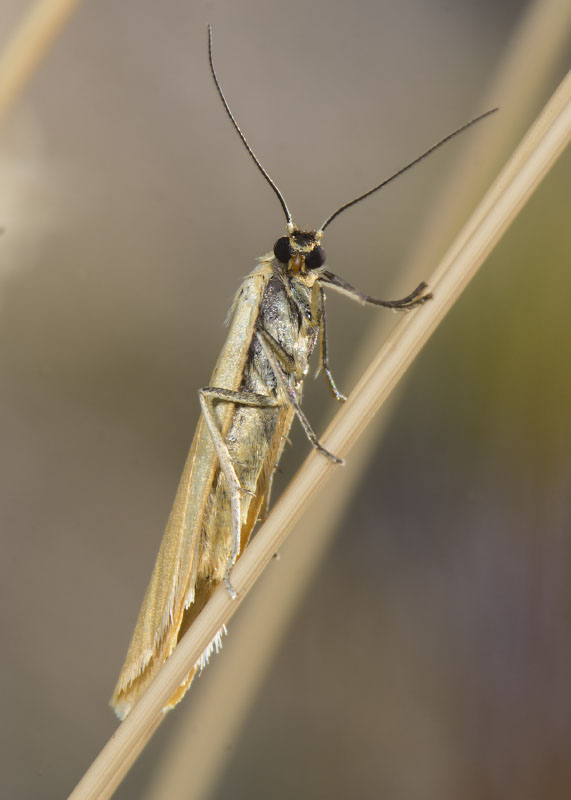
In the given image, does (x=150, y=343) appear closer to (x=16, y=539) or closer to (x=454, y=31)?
(x=16, y=539)

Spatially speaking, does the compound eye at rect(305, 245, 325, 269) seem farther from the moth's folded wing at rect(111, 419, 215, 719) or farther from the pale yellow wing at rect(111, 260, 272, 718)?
the moth's folded wing at rect(111, 419, 215, 719)

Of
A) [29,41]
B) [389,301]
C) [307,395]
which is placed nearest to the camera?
[389,301]

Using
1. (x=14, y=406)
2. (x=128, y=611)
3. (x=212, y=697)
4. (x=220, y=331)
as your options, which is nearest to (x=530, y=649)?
(x=212, y=697)

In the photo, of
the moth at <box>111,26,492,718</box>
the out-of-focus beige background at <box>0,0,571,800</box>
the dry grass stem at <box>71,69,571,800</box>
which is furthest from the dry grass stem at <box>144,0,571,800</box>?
the dry grass stem at <box>71,69,571,800</box>

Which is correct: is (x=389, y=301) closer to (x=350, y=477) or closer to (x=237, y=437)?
(x=237, y=437)

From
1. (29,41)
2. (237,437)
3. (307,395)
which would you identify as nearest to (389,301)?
(237,437)

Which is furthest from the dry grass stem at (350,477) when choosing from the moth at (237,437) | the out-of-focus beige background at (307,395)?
the moth at (237,437)
